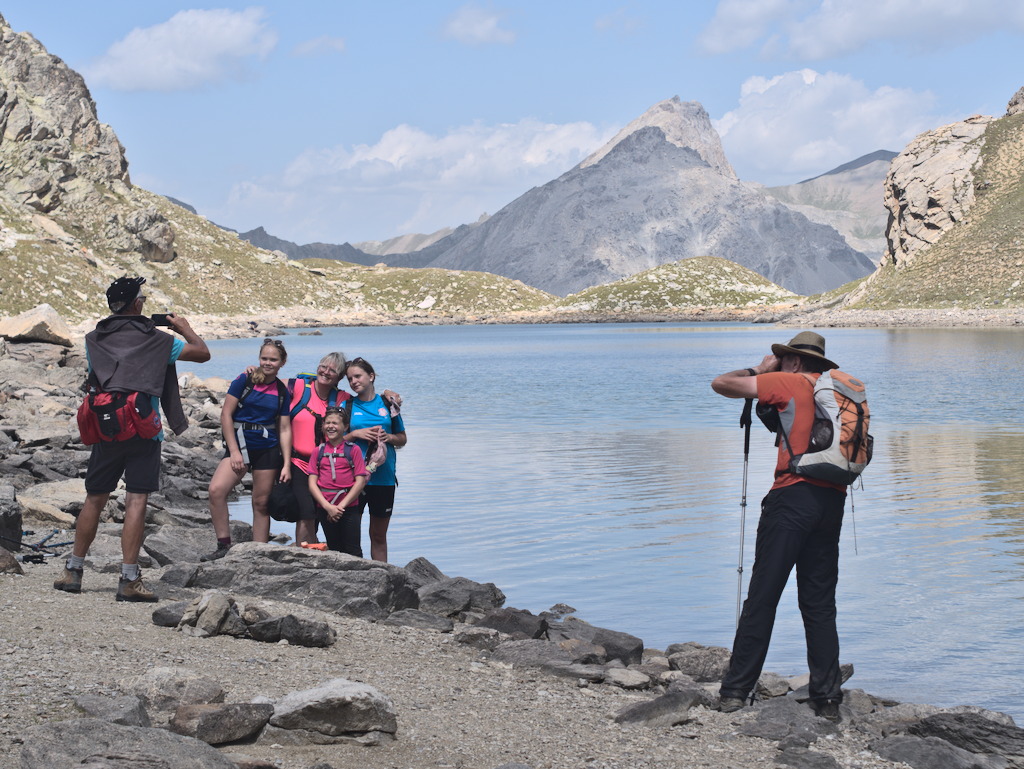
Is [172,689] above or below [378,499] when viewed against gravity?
below

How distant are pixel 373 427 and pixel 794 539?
14.1 ft

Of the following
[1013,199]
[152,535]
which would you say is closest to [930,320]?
[1013,199]

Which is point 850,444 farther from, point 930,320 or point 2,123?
A: point 930,320

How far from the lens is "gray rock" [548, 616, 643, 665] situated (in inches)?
364

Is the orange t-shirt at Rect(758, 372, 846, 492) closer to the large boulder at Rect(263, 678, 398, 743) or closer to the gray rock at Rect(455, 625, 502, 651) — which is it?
the large boulder at Rect(263, 678, 398, 743)

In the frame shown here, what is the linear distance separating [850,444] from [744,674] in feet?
5.68

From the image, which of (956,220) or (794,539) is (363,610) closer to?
(794,539)

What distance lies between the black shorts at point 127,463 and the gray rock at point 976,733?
5.79 metres

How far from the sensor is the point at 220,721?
566cm

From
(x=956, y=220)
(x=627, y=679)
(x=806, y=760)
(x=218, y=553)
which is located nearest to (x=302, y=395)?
(x=218, y=553)

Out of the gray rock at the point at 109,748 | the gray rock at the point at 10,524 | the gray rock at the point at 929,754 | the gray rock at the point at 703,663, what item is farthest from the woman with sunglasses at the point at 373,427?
the gray rock at the point at 929,754

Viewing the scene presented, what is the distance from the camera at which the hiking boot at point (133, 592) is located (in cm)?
852

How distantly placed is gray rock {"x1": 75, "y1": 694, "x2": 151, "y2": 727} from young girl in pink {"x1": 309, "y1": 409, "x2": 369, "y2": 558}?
4.21 m

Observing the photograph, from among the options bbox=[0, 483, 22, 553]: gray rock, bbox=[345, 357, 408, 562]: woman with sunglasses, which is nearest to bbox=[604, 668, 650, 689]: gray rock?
bbox=[345, 357, 408, 562]: woman with sunglasses
